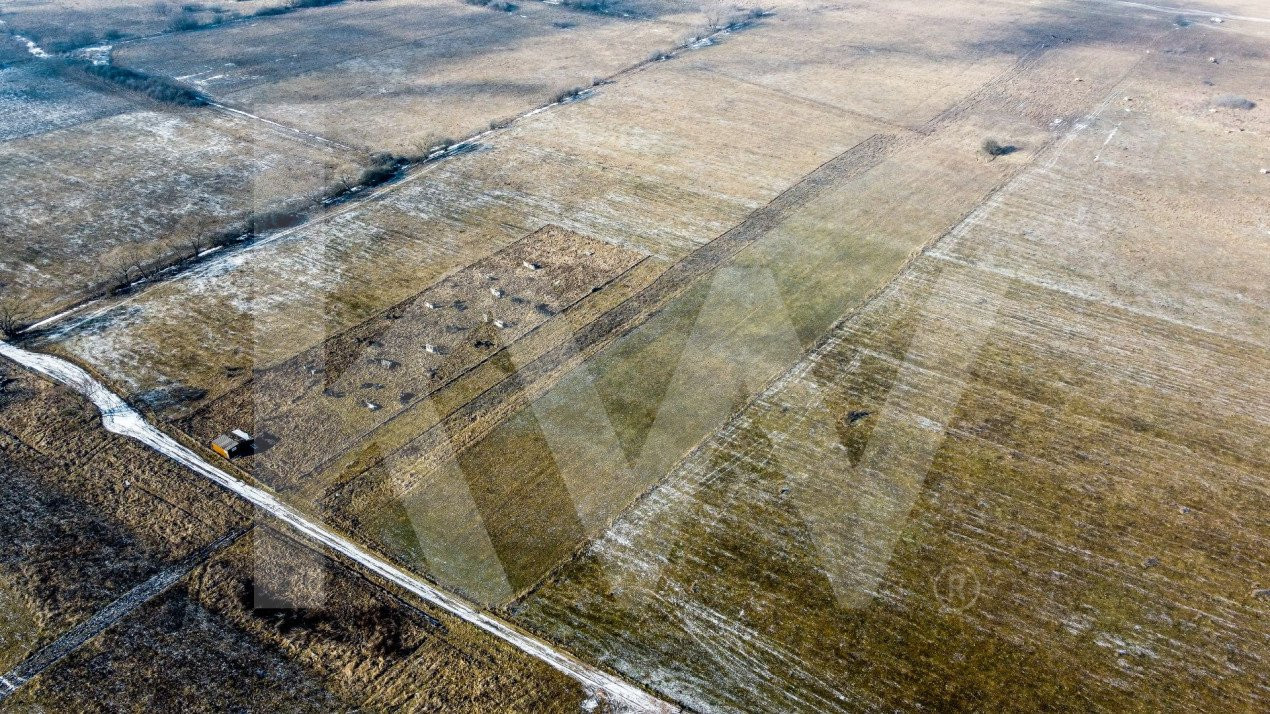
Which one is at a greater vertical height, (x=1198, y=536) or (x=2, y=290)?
(x=2, y=290)

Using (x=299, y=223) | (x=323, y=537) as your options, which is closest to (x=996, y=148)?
(x=299, y=223)

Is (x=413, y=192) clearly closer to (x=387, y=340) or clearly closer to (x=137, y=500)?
(x=387, y=340)

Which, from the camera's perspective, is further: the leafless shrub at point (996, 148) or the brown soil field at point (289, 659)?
the leafless shrub at point (996, 148)

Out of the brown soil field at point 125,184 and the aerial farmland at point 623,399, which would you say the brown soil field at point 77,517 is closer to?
the aerial farmland at point 623,399

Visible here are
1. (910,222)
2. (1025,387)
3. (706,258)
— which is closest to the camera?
(1025,387)

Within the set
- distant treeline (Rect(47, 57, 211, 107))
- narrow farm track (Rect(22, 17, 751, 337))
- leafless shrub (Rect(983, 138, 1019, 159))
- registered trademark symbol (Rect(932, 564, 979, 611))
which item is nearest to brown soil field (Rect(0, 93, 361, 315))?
narrow farm track (Rect(22, 17, 751, 337))

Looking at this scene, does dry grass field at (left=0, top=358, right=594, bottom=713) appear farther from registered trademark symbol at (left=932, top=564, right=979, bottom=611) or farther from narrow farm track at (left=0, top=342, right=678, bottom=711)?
registered trademark symbol at (left=932, top=564, right=979, bottom=611)

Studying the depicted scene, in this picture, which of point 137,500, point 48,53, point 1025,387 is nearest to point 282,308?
point 137,500

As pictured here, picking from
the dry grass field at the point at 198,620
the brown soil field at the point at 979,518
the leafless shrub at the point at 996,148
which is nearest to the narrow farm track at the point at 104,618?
the dry grass field at the point at 198,620

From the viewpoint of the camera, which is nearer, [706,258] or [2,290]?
[2,290]
